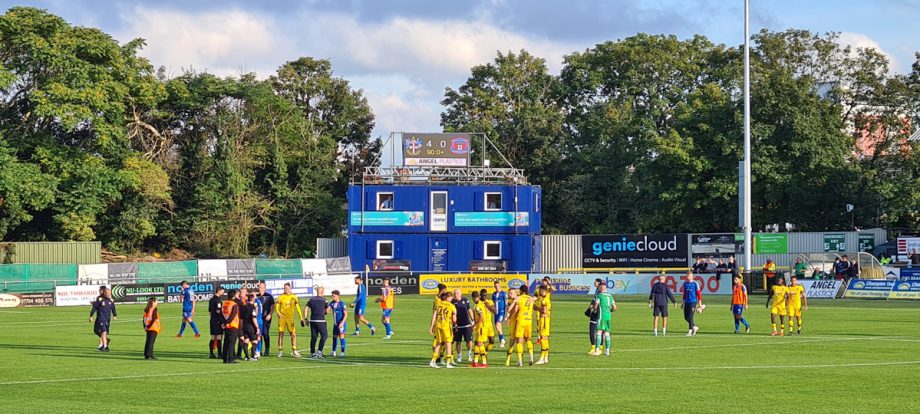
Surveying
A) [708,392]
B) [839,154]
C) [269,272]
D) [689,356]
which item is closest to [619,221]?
[839,154]

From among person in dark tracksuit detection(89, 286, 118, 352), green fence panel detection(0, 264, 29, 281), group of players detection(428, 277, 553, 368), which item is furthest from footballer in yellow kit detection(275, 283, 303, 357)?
green fence panel detection(0, 264, 29, 281)

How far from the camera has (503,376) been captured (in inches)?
917

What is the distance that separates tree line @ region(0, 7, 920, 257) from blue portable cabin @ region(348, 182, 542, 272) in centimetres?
1206

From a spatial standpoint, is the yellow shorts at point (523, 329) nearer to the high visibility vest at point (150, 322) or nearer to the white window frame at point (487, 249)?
the high visibility vest at point (150, 322)

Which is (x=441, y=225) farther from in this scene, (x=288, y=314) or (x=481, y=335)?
(x=481, y=335)

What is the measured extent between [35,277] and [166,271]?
7.20 m

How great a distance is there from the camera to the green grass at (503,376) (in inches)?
743

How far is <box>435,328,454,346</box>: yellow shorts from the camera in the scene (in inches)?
982

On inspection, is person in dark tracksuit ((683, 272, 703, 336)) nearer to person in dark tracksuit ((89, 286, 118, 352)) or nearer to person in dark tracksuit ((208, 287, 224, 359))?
person in dark tracksuit ((208, 287, 224, 359))

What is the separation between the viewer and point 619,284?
62.3m

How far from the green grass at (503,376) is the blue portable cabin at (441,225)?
35025 mm

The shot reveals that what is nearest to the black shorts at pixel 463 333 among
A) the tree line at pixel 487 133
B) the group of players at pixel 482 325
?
the group of players at pixel 482 325

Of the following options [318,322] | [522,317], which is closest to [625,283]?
[318,322]

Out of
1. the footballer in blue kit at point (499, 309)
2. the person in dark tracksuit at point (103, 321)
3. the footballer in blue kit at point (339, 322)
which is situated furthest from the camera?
the footballer in blue kit at point (499, 309)
